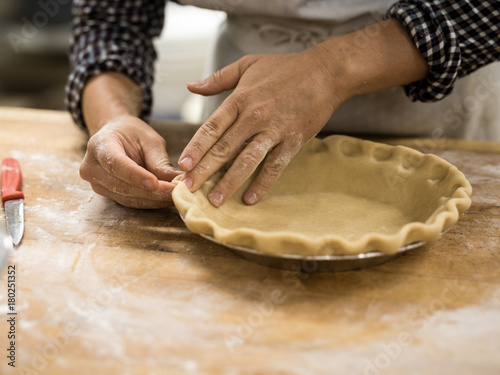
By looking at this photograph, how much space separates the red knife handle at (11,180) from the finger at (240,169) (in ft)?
1.85

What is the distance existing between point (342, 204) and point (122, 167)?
1.95 ft

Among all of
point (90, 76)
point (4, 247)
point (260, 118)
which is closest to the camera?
point (4, 247)

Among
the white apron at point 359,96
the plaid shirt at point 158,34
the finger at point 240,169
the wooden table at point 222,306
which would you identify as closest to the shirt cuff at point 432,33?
the plaid shirt at point 158,34

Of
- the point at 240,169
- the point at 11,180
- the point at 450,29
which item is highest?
the point at 450,29

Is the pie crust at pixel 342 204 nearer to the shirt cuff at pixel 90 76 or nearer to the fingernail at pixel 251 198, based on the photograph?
the fingernail at pixel 251 198

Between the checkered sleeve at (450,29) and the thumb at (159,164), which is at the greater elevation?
the checkered sleeve at (450,29)

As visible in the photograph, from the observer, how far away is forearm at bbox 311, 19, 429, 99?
142cm

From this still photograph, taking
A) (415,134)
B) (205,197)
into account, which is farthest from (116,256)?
(415,134)

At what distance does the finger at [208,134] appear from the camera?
48.7 inches

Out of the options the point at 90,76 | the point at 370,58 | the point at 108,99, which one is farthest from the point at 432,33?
the point at 90,76

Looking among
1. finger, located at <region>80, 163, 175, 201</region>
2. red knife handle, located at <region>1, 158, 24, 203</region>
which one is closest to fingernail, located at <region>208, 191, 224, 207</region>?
finger, located at <region>80, 163, 175, 201</region>

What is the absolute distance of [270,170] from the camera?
133 centimetres

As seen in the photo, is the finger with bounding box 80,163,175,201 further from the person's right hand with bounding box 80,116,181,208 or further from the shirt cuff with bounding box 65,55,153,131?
the shirt cuff with bounding box 65,55,153,131

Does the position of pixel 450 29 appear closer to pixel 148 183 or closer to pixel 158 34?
Answer: pixel 148 183
